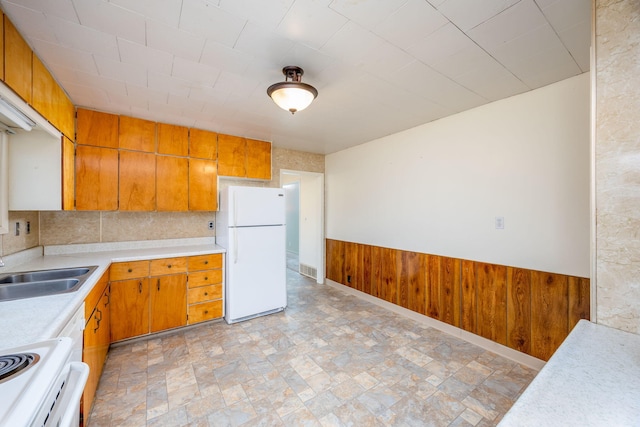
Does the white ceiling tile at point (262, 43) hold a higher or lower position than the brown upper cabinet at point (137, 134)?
higher

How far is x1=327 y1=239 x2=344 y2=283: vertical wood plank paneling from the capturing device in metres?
4.47

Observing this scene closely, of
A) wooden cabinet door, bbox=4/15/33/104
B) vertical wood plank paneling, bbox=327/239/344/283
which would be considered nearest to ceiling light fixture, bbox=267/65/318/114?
wooden cabinet door, bbox=4/15/33/104

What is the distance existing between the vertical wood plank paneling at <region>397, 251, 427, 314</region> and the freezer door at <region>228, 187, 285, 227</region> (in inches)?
65.5

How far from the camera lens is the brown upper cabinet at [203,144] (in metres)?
3.30

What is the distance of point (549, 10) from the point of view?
4.55 feet

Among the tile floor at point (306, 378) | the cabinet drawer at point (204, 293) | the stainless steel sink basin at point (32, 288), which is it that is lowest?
the tile floor at point (306, 378)

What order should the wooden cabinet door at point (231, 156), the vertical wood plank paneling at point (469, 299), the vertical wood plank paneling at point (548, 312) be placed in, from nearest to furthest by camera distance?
the vertical wood plank paneling at point (548, 312) → the vertical wood plank paneling at point (469, 299) → the wooden cabinet door at point (231, 156)

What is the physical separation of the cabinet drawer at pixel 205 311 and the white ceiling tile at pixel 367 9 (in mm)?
3089

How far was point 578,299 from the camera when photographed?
2.06 m

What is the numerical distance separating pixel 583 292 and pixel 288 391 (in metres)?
2.38

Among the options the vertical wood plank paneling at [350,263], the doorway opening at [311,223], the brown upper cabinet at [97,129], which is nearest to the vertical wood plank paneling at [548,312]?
the vertical wood plank paneling at [350,263]

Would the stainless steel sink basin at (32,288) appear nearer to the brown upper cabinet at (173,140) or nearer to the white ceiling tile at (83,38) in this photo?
the white ceiling tile at (83,38)

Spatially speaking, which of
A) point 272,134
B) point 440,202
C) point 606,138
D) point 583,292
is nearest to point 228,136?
point 272,134

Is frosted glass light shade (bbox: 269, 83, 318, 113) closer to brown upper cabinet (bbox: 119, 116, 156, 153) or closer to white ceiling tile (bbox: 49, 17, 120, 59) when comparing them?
white ceiling tile (bbox: 49, 17, 120, 59)
